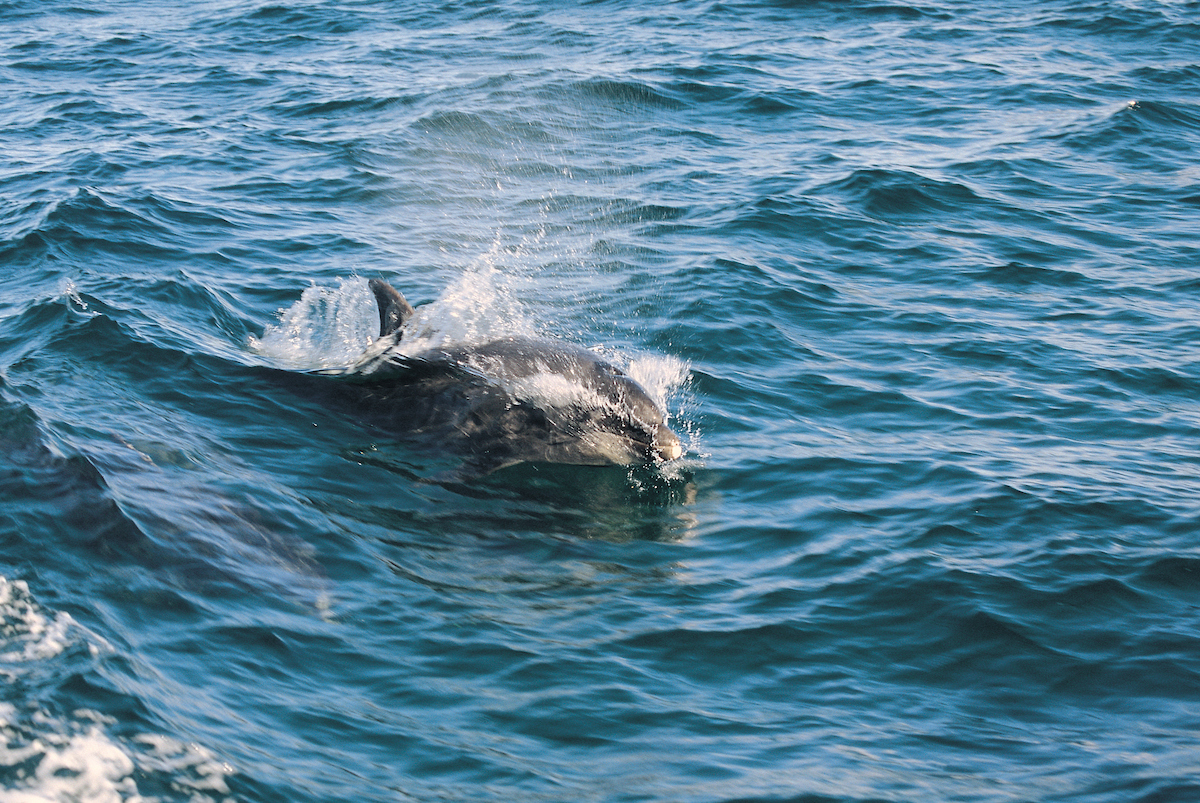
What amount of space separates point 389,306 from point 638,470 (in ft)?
8.38

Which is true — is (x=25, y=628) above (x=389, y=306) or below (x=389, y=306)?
below

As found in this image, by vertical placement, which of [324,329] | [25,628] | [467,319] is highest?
[324,329]

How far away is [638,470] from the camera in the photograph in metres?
8.66

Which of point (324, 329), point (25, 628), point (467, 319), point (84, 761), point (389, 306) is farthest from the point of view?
point (324, 329)

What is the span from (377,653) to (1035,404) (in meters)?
6.43

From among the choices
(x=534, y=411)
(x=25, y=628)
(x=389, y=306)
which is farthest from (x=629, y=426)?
(x=25, y=628)

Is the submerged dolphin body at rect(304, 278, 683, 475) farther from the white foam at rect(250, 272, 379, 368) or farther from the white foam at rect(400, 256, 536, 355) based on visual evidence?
the white foam at rect(250, 272, 379, 368)

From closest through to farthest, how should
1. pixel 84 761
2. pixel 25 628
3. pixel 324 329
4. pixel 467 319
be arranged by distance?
1. pixel 84 761
2. pixel 25 628
3. pixel 467 319
4. pixel 324 329

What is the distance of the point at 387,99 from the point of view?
19891 mm

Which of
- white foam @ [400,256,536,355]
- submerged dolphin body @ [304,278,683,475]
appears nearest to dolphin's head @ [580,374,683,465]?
submerged dolphin body @ [304,278,683,475]

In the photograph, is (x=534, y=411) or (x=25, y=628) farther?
(x=534, y=411)

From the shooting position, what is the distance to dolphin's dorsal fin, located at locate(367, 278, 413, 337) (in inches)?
362

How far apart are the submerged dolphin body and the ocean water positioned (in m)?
0.23

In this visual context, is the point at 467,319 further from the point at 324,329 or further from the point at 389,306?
the point at 324,329
